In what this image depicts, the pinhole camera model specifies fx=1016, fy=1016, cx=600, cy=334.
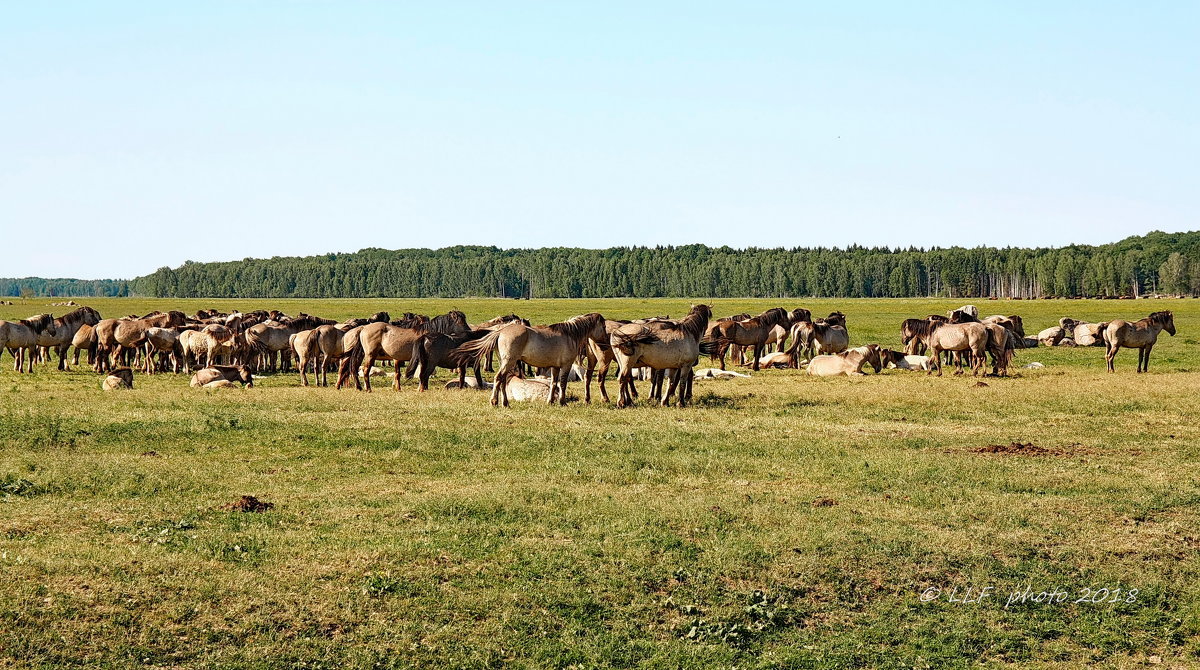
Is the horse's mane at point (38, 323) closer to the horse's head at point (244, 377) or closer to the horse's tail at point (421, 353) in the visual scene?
the horse's head at point (244, 377)

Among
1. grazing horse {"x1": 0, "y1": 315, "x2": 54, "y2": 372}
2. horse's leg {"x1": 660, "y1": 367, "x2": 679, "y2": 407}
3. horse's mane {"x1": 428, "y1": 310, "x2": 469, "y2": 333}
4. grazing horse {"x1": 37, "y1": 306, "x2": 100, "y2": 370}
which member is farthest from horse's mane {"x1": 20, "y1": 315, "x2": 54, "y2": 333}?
horse's leg {"x1": 660, "y1": 367, "x2": 679, "y2": 407}

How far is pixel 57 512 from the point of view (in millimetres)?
10820

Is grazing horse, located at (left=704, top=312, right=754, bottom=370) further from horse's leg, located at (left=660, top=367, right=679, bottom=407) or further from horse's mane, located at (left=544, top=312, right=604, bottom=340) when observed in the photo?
horse's mane, located at (left=544, top=312, right=604, bottom=340)

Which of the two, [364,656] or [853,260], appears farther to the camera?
[853,260]

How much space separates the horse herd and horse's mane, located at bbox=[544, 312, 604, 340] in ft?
0.08

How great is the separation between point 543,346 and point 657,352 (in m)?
2.27

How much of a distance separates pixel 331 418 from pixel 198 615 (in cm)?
987

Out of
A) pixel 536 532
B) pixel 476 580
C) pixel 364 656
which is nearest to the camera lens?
pixel 364 656

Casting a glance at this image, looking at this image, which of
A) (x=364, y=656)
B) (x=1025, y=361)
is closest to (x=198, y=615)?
(x=364, y=656)

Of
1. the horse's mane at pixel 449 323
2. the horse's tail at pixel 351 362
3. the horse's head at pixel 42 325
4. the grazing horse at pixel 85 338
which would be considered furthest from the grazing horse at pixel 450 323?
the horse's head at pixel 42 325

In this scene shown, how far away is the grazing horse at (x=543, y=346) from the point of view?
19.9 m

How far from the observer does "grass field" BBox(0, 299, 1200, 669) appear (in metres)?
7.71

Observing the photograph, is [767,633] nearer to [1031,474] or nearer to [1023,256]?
[1031,474]

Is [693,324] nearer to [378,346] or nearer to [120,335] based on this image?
[378,346]
